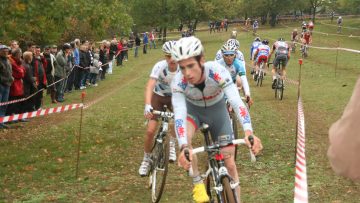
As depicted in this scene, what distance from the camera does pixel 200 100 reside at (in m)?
5.77

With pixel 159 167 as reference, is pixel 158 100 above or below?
above

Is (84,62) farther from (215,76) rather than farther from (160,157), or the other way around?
(215,76)

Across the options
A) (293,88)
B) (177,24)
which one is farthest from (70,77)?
(177,24)

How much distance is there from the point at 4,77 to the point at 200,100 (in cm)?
825

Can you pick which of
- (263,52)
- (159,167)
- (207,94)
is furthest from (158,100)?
(263,52)

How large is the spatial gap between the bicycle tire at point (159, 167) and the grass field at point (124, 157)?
0.87 ft

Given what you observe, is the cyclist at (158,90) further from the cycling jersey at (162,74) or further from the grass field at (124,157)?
the grass field at (124,157)

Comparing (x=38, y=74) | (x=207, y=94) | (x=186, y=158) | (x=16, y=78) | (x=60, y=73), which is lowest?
(x=60, y=73)

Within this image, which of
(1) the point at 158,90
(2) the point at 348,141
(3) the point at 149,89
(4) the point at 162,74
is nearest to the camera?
(2) the point at 348,141

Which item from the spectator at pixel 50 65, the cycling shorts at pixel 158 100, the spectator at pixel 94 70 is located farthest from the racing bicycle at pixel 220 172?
the spectator at pixel 94 70

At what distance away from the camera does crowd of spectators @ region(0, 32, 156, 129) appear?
12.8m

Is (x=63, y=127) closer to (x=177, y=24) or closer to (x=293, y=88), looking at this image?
(x=293, y=88)

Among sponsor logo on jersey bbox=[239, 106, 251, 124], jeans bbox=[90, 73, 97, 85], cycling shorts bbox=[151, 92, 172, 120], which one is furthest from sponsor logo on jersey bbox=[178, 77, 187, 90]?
jeans bbox=[90, 73, 97, 85]

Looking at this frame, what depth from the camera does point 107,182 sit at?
850 cm
